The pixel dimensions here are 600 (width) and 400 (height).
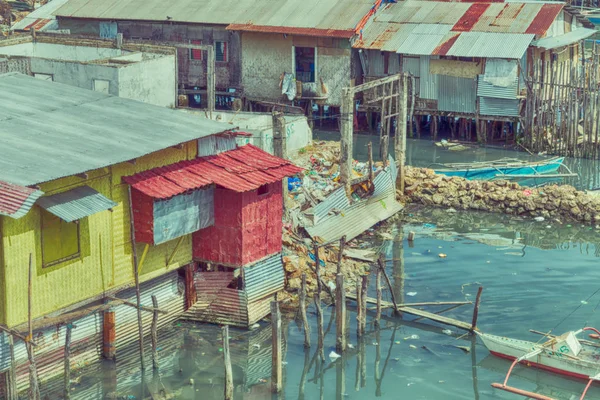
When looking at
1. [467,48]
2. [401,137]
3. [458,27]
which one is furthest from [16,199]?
[458,27]

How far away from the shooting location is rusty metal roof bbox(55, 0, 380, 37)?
132 feet

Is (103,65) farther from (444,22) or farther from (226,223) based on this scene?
(444,22)

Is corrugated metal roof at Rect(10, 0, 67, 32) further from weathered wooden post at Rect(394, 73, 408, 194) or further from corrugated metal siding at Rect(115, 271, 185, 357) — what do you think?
corrugated metal siding at Rect(115, 271, 185, 357)

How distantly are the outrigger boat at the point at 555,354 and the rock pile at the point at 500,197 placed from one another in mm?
9196

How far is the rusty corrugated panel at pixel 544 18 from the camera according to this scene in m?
38.6

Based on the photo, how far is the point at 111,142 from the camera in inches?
851

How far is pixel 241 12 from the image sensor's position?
4191 cm

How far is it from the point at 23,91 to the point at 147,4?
19.9 meters

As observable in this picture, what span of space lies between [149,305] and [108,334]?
1.63 meters

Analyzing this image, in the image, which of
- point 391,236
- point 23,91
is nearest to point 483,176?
point 391,236

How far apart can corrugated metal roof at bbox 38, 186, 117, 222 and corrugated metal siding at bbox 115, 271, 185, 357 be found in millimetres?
2710

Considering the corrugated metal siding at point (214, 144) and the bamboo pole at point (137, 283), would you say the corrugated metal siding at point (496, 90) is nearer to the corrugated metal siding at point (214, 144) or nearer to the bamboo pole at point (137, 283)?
the corrugated metal siding at point (214, 144)

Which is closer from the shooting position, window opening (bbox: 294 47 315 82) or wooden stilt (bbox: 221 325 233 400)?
wooden stilt (bbox: 221 325 233 400)

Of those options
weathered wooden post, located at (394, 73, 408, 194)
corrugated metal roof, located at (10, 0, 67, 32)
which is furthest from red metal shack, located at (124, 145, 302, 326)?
corrugated metal roof, located at (10, 0, 67, 32)
